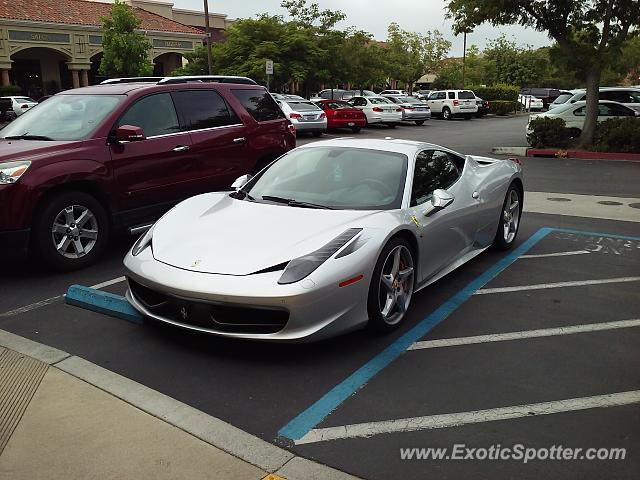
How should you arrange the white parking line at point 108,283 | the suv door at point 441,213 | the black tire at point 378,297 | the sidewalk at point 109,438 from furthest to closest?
the white parking line at point 108,283
the suv door at point 441,213
the black tire at point 378,297
the sidewalk at point 109,438

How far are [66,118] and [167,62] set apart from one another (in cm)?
4197

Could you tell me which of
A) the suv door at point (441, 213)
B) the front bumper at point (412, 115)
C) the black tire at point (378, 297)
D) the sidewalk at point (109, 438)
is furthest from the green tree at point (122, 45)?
the sidewalk at point (109, 438)

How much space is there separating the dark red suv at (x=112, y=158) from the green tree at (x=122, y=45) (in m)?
29.8

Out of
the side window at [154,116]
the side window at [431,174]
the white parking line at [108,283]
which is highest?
the side window at [154,116]

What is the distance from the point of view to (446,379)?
12.4ft

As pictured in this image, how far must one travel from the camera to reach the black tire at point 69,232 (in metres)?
5.75

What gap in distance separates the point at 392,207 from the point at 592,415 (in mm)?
2070

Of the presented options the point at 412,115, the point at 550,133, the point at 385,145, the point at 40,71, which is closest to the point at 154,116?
the point at 385,145

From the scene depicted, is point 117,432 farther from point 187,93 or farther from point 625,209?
point 625,209

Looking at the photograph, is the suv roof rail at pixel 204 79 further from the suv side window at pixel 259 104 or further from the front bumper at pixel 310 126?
the front bumper at pixel 310 126

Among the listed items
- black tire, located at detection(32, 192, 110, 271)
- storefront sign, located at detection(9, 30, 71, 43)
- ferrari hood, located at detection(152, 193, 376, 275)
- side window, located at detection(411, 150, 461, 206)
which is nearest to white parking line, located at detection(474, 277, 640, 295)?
side window, located at detection(411, 150, 461, 206)

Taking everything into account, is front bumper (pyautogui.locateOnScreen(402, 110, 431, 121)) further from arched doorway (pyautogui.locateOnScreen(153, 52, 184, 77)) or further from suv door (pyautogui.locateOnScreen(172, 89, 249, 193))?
suv door (pyautogui.locateOnScreen(172, 89, 249, 193))

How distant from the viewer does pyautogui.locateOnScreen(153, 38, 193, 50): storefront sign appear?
4306 centimetres

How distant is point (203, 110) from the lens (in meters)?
7.50
